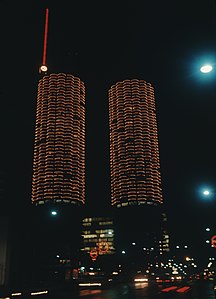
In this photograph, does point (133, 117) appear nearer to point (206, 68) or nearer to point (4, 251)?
point (4, 251)

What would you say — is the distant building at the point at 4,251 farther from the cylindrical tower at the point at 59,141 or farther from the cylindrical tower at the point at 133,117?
the cylindrical tower at the point at 133,117

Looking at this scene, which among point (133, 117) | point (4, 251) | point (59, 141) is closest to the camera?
point (4, 251)

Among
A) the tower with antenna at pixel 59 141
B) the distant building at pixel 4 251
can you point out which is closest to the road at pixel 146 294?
the distant building at pixel 4 251

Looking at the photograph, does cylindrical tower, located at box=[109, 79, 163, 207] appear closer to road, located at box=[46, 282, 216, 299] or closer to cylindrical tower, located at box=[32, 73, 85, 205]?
cylindrical tower, located at box=[32, 73, 85, 205]

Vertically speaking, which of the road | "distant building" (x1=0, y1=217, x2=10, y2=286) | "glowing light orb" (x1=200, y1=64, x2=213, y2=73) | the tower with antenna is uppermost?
the tower with antenna

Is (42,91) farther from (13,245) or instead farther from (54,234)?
(13,245)

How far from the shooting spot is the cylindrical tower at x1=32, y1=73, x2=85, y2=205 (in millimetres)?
171625

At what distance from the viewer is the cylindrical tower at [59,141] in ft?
563

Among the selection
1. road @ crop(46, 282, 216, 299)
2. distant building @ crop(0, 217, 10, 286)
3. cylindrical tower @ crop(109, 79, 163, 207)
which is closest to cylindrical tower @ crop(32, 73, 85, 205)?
cylindrical tower @ crop(109, 79, 163, 207)

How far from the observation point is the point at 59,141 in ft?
600

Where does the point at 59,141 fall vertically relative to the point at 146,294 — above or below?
above

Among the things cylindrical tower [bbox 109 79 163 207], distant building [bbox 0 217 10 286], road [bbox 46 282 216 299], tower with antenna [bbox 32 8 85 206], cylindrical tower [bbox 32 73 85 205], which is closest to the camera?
road [bbox 46 282 216 299]

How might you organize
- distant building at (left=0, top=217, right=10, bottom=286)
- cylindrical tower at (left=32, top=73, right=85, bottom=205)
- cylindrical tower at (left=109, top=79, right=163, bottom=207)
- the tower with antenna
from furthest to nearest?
cylindrical tower at (left=32, top=73, right=85, bottom=205)
the tower with antenna
cylindrical tower at (left=109, top=79, right=163, bottom=207)
distant building at (left=0, top=217, right=10, bottom=286)

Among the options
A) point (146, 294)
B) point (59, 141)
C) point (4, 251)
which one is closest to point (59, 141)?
point (59, 141)
